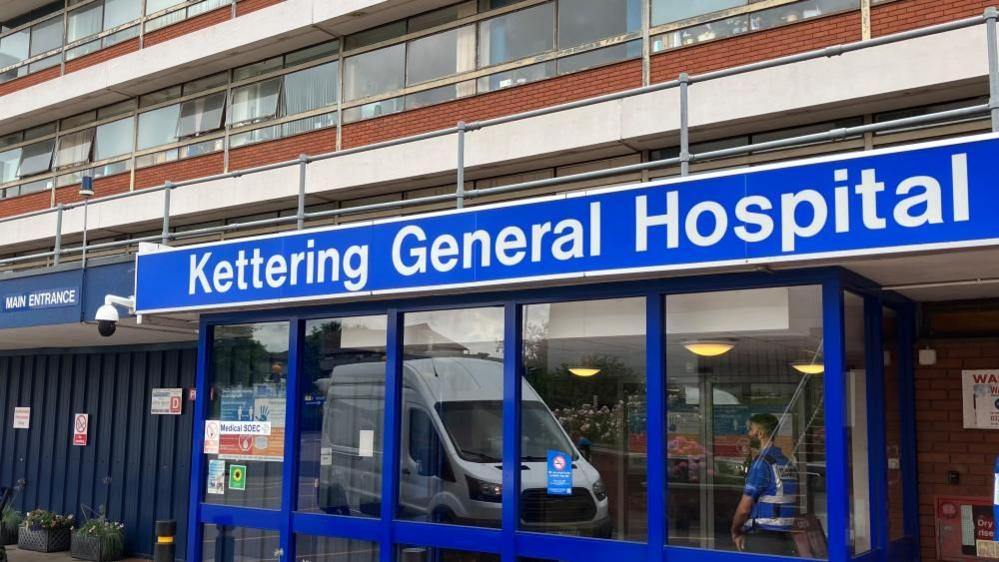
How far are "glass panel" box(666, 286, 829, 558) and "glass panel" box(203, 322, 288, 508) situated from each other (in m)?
4.50

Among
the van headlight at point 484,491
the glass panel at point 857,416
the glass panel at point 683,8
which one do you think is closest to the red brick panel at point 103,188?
the glass panel at point 683,8

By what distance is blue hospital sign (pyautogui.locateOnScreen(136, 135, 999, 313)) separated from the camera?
641 centimetres

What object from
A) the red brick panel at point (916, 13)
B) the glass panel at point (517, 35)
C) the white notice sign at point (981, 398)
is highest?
the glass panel at point (517, 35)

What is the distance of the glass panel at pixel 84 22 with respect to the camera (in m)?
24.2

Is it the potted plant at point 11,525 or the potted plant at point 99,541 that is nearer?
the potted plant at point 99,541

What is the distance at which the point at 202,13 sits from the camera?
21.1m

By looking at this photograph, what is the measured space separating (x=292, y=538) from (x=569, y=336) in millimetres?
3682

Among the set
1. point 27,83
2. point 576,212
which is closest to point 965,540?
point 576,212

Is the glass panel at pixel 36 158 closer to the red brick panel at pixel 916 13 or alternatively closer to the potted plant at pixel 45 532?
the potted plant at pixel 45 532

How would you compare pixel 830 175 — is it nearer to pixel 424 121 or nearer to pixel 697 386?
pixel 697 386

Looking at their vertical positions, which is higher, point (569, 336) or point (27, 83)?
point (27, 83)

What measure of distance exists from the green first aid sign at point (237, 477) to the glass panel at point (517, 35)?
811 centimetres

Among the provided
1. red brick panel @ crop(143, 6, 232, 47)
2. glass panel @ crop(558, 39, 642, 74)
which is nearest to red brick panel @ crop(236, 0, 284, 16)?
red brick panel @ crop(143, 6, 232, 47)

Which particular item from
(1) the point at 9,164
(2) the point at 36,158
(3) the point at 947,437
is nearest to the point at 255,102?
(2) the point at 36,158
